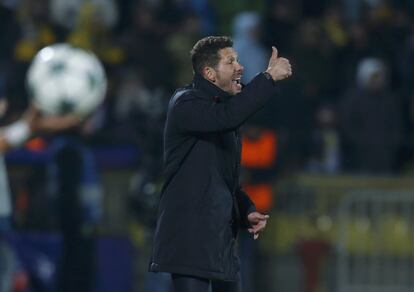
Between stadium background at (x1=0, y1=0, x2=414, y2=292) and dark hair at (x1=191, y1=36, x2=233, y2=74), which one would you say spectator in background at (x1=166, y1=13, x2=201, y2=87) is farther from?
dark hair at (x1=191, y1=36, x2=233, y2=74)

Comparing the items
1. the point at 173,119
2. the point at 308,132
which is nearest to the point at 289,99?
the point at 308,132

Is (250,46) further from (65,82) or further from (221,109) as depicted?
(221,109)

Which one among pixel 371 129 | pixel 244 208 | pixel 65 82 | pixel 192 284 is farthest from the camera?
pixel 371 129

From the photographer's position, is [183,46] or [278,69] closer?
[278,69]

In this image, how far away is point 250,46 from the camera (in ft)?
48.0

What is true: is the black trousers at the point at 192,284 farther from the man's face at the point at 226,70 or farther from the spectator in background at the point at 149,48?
the spectator in background at the point at 149,48

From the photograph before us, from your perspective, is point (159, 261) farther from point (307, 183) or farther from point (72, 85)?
point (307, 183)

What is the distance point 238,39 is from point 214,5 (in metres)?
1.46

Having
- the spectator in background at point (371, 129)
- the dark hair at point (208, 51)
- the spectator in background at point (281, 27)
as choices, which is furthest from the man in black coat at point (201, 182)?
the spectator in background at point (281, 27)

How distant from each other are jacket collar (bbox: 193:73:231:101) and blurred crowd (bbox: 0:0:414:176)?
5501mm

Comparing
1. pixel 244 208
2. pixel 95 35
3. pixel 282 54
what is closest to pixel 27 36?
pixel 95 35

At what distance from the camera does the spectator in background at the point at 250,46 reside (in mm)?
14492

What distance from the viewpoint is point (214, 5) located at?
16.3 metres

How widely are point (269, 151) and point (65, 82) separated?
264cm
